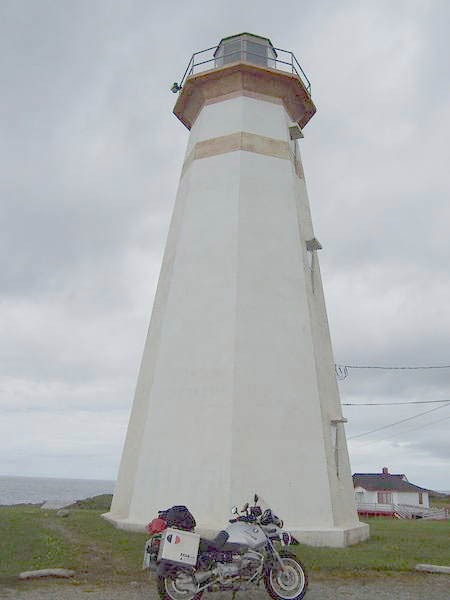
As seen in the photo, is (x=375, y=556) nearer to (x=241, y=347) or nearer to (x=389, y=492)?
(x=241, y=347)

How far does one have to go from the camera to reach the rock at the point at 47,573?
8.55 metres

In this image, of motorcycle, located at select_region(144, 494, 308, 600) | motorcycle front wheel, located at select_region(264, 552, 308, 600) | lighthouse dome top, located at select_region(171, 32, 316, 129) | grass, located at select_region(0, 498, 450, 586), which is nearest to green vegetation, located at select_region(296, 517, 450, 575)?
grass, located at select_region(0, 498, 450, 586)

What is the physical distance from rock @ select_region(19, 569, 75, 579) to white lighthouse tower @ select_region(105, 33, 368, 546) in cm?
424

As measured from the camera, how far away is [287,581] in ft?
25.1

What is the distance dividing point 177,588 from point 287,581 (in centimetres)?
155

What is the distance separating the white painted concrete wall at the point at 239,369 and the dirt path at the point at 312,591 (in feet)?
12.7

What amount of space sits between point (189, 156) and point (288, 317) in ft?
23.7

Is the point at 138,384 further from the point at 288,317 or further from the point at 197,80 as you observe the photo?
the point at 197,80

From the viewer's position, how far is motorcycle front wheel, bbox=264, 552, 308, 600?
754 centimetres

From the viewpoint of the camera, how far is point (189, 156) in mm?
18875

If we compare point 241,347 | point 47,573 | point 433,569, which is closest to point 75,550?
point 47,573

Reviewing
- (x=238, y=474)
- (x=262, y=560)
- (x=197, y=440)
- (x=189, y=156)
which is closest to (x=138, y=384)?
(x=197, y=440)

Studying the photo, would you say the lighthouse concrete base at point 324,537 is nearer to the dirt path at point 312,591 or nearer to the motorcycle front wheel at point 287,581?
the dirt path at point 312,591

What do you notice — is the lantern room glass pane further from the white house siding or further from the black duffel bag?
the white house siding
